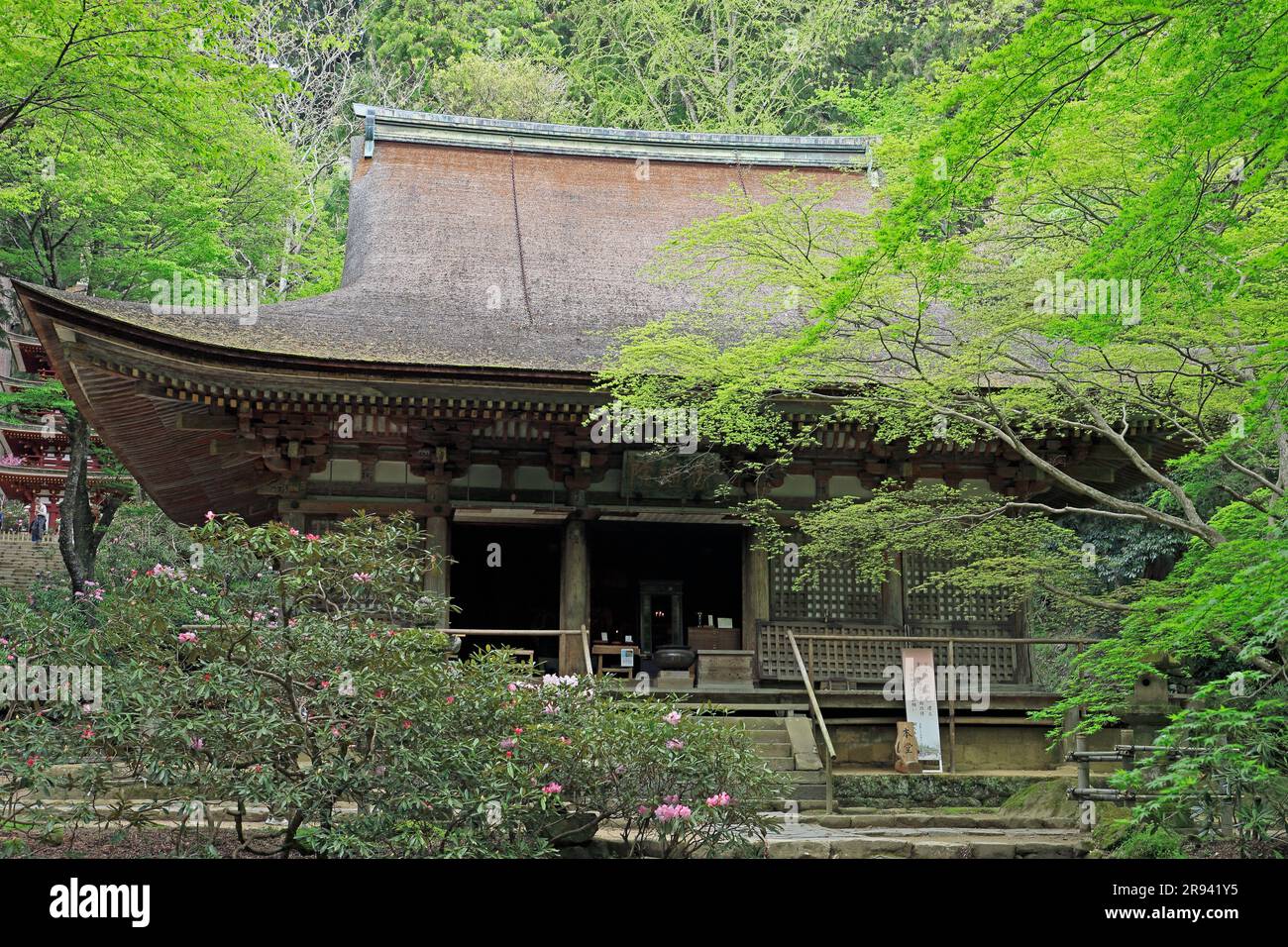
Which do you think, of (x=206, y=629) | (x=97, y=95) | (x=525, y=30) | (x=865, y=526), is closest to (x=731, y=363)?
(x=865, y=526)

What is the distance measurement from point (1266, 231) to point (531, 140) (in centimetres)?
1446

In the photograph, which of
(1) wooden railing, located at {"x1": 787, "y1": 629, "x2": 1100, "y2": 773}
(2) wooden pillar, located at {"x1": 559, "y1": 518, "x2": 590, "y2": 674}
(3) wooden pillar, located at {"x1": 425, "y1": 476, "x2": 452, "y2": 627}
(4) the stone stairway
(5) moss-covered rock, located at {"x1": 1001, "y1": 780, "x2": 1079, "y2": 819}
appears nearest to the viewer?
(5) moss-covered rock, located at {"x1": 1001, "y1": 780, "x2": 1079, "y2": 819}

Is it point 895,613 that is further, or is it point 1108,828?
point 895,613

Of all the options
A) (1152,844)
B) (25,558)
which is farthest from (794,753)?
(25,558)

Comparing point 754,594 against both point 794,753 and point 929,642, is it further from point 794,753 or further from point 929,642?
point 794,753

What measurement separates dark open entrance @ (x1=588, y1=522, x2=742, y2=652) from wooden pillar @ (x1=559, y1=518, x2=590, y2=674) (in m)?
4.63

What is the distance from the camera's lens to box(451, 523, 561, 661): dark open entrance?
18156mm

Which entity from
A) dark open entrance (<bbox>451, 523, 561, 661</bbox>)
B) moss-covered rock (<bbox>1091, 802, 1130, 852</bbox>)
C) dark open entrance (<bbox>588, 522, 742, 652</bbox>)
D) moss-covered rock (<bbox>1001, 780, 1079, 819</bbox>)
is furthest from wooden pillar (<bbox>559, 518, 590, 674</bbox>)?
moss-covered rock (<bbox>1091, 802, 1130, 852</bbox>)

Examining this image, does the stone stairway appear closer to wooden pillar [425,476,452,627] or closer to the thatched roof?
wooden pillar [425,476,452,627]

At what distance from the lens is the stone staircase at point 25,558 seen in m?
30.5

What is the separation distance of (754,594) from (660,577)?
5.00 m

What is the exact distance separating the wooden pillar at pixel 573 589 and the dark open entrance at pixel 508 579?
3.83 meters

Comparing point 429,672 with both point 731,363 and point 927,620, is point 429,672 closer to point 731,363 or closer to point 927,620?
point 731,363

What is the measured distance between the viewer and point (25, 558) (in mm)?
33344
